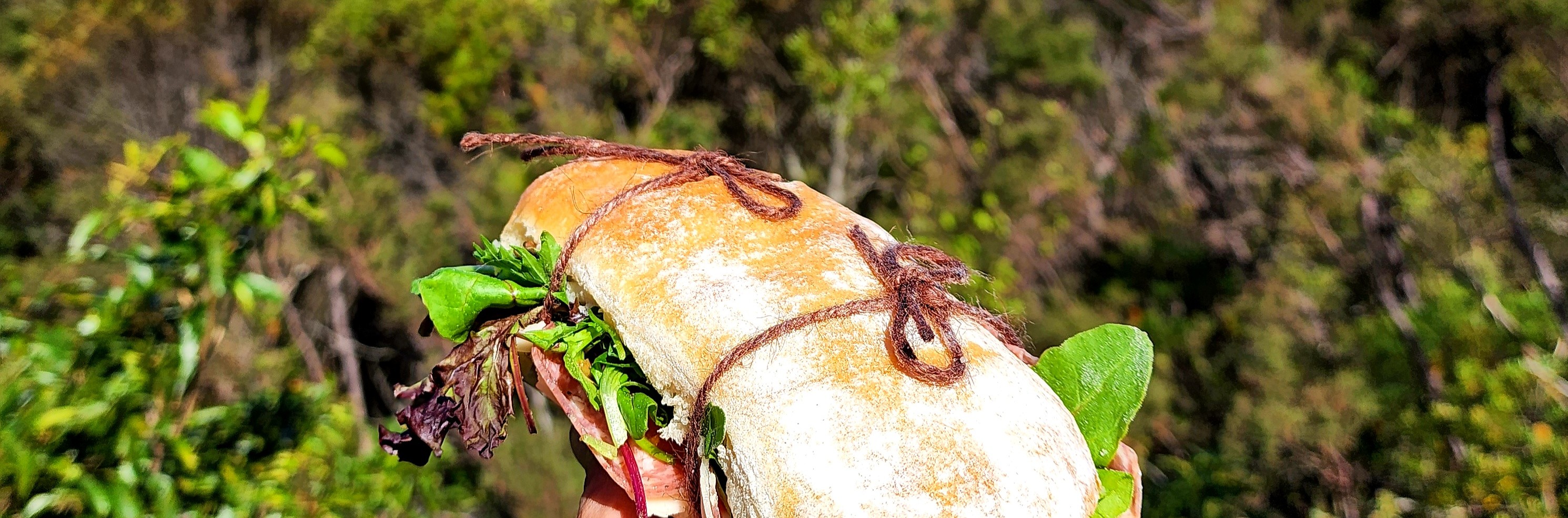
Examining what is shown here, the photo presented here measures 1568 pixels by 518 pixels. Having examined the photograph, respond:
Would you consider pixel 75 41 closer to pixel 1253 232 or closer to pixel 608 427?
pixel 608 427

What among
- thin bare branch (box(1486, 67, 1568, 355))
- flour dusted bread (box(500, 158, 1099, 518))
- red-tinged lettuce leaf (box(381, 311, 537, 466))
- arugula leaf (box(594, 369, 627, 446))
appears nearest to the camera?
flour dusted bread (box(500, 158, 1099, 518))

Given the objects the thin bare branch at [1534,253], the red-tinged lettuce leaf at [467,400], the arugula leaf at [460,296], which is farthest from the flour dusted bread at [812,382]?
the thin bare branch at [1534,253]

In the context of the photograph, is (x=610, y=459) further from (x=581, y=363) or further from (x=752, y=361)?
(x=752, y=361)

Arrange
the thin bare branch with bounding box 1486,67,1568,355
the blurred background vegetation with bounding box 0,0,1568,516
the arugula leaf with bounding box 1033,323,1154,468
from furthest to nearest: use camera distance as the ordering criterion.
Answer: the blurred background vegetation with bounding box 0,0,1568,516
the thin bare branch with bounding box 1486,67,1568,355
the arugula leaf with bounding box 1033,323,1154,468

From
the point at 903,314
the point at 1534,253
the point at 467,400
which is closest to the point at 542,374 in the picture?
the point at 467,400

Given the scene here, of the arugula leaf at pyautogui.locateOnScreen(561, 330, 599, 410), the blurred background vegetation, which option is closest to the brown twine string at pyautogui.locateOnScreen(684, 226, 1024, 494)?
the arugula leaf at pyautogui.locateOnScreen(561, 330, 599, 410)

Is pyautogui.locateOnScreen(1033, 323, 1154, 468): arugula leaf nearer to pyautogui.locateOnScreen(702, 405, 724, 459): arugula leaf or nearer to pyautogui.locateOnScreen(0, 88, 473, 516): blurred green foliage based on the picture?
pyautogui.locateOnScreen(702, 405, 724, 459): arugula leaf

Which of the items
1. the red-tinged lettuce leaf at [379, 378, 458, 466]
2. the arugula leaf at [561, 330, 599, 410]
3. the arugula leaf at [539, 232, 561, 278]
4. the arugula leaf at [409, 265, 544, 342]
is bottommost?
the red-tinged lettuce leaf at [379, 378, 458, 466]
